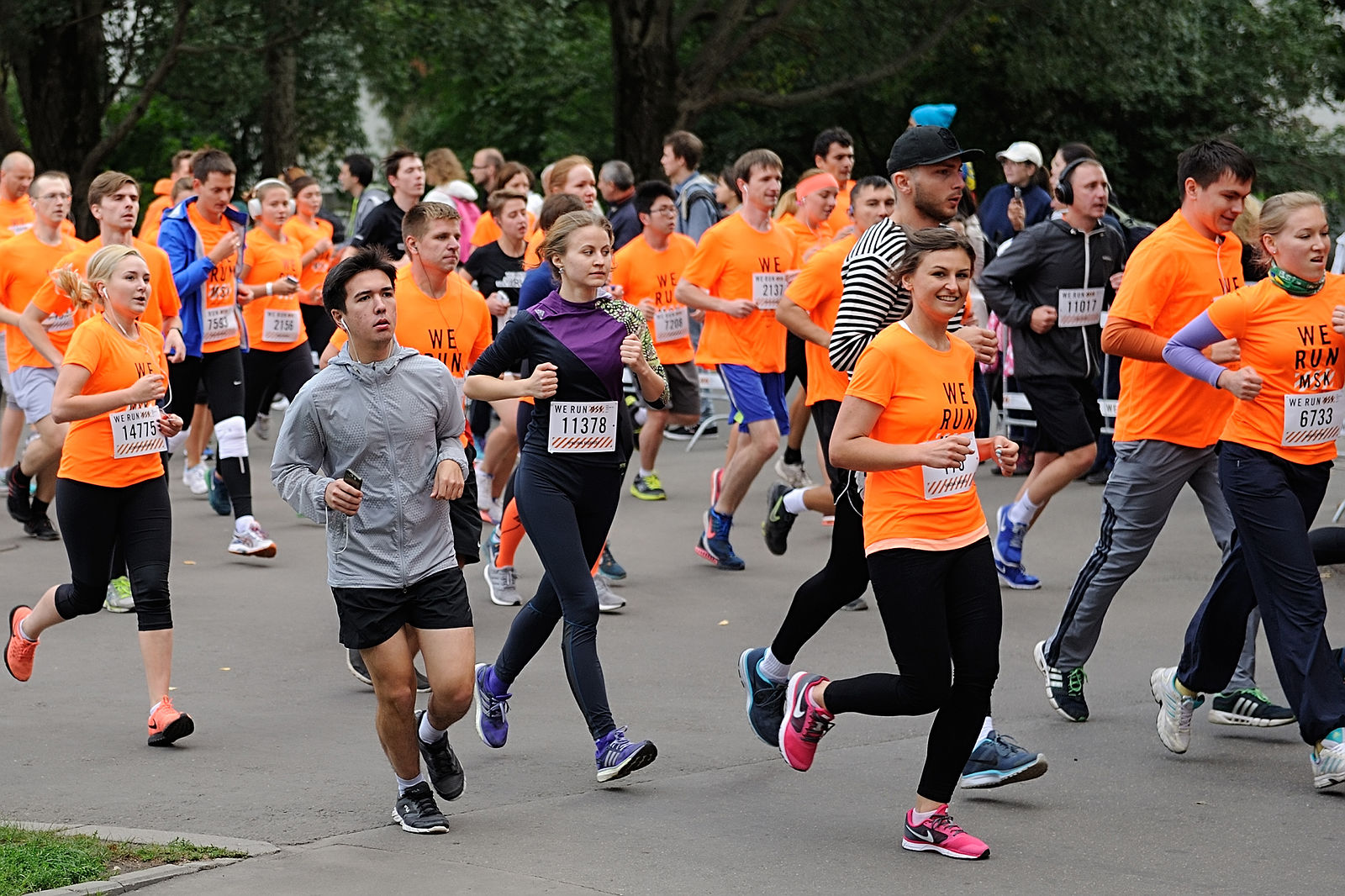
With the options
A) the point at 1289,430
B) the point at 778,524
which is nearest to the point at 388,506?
the point at 1289,430

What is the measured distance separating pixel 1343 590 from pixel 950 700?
173 inches

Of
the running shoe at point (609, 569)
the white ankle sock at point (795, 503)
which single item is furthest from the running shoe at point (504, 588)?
the white ankle sock at point (795, 503)

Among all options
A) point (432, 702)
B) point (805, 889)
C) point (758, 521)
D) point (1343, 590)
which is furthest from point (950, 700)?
point (758, 521)

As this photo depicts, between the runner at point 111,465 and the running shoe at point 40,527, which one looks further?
the running shoe at point 40,527

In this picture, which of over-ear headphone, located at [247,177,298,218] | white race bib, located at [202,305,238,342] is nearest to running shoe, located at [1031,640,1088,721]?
white race bib, located at [202,305,238,342]

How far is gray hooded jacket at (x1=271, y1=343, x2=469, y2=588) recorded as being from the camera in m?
5.22

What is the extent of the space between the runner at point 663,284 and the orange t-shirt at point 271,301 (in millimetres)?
1963

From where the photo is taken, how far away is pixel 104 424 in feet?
22.3

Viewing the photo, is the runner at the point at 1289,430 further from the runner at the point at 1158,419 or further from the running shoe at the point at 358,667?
the running shoe at the point at 358,667

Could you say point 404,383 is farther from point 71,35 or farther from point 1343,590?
point 71,35

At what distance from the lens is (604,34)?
30.1m

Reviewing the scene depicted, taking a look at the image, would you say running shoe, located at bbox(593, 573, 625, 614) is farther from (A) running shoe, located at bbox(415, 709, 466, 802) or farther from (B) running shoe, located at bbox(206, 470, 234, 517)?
(B) running shoe, located at bbox(206, 470, 234, 517)

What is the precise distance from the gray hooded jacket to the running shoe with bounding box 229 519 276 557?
457cm

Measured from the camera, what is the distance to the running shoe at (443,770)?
5.52 metres
